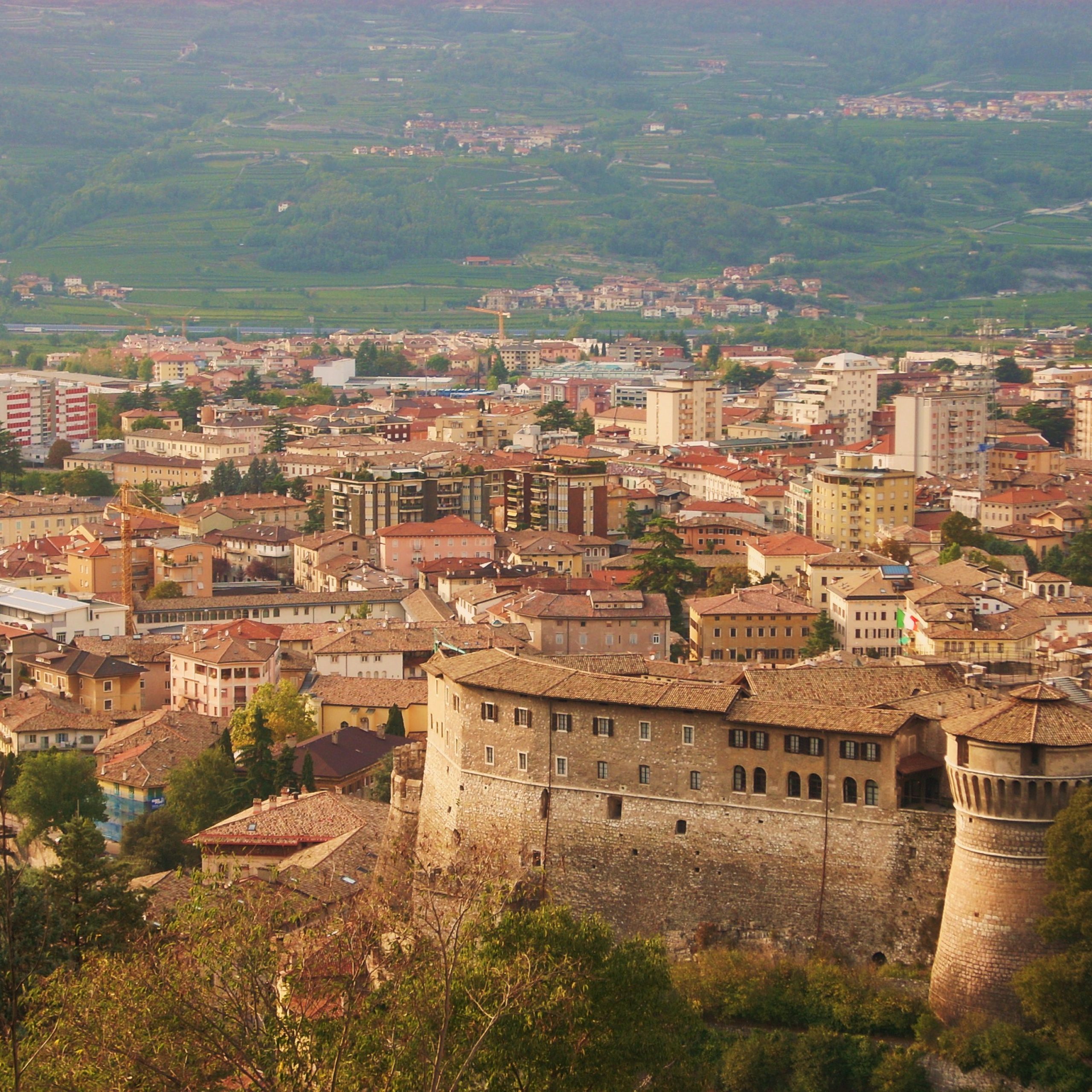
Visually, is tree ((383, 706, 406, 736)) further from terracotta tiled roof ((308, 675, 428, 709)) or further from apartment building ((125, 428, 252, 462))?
apartment building ((125, 428, 252, 462))

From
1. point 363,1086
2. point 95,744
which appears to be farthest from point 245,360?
point 363,1086

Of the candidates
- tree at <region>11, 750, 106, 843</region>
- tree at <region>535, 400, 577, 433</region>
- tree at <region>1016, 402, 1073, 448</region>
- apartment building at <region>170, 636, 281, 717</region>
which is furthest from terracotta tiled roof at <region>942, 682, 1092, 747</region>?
tree at <region>535, 400, 577, 433</region>

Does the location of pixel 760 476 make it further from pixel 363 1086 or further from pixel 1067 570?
pixel 363 1086

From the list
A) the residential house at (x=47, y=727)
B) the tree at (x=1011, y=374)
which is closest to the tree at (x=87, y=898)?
the residential house at (x=47, y=727)

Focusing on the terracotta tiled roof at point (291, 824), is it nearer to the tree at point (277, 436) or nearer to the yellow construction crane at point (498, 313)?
the tree at point (277, 436)

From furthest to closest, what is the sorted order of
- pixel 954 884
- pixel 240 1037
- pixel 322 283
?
pixel 322 283
pixel 954 884
pixel 240 1037

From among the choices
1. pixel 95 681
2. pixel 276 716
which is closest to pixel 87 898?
pixel 276 716
